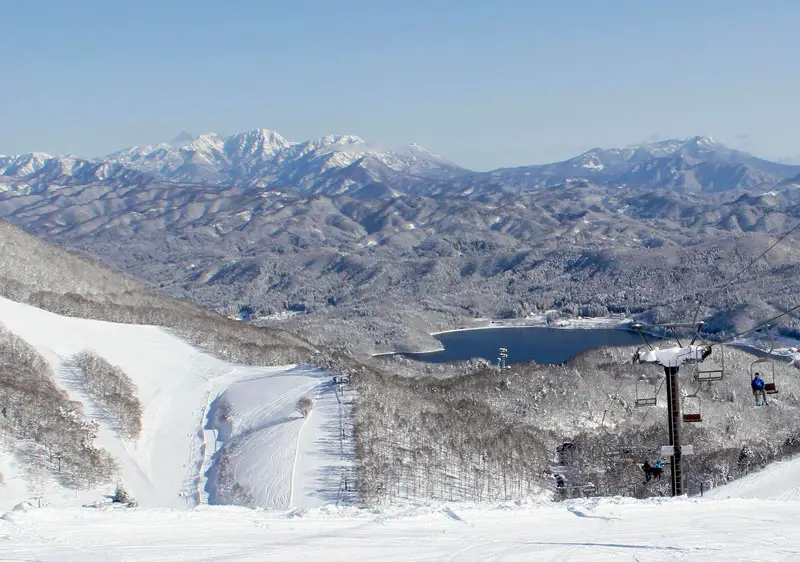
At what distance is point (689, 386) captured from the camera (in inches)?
3378

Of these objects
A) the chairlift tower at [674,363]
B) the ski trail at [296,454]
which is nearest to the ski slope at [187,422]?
the ski trail at [296,454]

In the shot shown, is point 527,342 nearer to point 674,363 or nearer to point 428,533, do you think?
point 674,363

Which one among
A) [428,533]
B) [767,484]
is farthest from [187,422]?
[428,533]

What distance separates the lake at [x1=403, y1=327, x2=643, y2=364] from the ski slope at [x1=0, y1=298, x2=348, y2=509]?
7660 centimetres

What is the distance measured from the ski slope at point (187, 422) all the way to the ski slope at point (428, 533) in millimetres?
18599

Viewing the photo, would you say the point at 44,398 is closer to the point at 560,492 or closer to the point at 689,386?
the point at 560,492

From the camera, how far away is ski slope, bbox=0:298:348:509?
126 feet

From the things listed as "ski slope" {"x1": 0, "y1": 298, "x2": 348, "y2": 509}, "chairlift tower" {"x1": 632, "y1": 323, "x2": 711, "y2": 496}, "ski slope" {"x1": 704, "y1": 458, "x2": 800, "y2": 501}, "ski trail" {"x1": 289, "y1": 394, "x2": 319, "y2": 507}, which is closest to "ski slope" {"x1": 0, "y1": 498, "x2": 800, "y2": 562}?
"chairlift tower" {"x1": 632, "y1": 323, "x2": 711, "y2": 496}

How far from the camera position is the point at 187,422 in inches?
2063

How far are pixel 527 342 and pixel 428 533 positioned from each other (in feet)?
468

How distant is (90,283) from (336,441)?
246ft

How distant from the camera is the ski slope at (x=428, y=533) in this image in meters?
15.3

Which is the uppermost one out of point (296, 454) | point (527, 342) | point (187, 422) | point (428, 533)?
point (527, 342)

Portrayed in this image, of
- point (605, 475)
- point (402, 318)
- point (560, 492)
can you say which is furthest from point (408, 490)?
point (402, 318)
